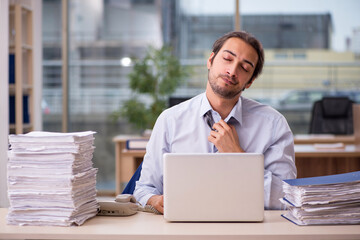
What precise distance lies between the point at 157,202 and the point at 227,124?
0.49 metres

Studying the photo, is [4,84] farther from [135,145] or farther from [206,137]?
[206,137]

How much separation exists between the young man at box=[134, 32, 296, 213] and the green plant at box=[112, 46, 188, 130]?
3.46 metres

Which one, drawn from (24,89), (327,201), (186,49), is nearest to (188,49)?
(186,49)

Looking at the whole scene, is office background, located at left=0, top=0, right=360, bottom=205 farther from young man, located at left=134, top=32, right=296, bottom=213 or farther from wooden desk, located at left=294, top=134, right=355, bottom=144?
young man, located at left=134, top=32, right=296, bottom=213

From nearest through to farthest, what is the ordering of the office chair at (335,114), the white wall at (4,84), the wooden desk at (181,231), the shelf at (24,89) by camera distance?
1. the wooden desk at (181,231)
2. the white wall at (4,84)
3. the shelf at (24,89)
4. the office chair at (335,114)

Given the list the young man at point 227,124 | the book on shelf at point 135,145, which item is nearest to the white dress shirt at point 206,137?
the young man at point 227,124

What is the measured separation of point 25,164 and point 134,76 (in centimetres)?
423

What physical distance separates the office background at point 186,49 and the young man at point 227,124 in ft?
14.1

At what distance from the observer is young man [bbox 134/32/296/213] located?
2043 millimetres

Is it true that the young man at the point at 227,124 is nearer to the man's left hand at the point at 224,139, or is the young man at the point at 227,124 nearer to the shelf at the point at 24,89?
the man's left hand at the point at 224,139

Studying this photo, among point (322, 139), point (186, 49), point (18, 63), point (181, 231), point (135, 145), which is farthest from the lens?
point (186, 49)

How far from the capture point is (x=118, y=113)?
5875 millimetres

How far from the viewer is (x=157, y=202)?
1.84 meters

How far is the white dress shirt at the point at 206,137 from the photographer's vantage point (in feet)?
6.86
